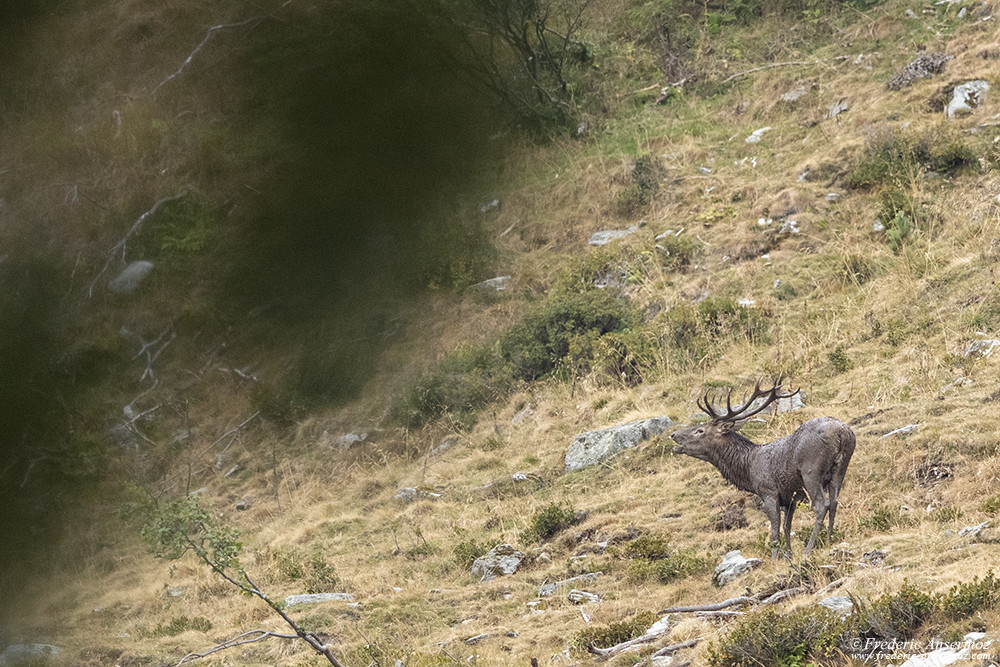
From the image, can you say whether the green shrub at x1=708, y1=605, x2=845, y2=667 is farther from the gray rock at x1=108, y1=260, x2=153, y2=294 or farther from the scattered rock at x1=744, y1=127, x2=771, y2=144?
the scattered rock at x1=744, y1=127, x2=771, y2=144

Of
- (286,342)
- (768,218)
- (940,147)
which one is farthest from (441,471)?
(286,342)

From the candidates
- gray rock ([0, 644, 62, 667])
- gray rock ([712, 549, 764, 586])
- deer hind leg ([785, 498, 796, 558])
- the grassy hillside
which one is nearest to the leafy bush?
the grassy hillside

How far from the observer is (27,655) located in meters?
0.93

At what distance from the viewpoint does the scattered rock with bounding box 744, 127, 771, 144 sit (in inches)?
692

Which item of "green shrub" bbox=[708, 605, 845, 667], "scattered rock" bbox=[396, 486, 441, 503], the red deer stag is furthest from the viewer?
"scattered rock" bbox=[396, 486, 441, 503]

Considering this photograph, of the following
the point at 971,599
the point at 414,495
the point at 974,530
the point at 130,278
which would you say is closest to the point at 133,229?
the point at 130,278

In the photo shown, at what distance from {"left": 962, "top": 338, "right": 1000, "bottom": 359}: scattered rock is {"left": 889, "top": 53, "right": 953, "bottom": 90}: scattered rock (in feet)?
22.4

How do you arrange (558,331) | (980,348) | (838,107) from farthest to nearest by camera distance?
(838,107), (558,331), (980,348)

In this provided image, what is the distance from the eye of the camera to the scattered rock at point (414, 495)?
12.6m

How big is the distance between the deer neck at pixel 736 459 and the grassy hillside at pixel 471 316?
577 millimetres

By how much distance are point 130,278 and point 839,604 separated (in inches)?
196

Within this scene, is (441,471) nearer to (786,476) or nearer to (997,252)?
(786,476)

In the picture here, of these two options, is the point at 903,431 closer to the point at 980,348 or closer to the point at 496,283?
the point at 980,348

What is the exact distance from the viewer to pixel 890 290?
13.1 m
